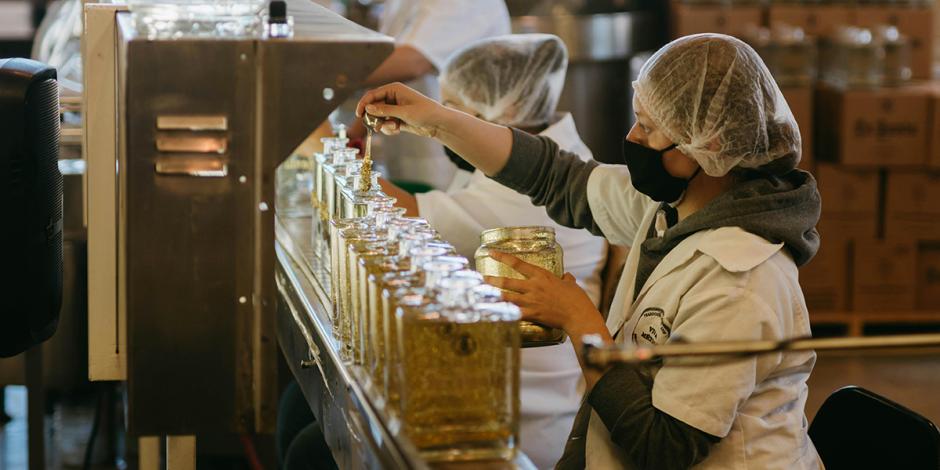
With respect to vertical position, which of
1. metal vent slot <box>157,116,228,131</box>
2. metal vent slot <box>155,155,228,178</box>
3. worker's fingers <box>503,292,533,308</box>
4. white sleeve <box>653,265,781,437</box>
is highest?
metal vent slot <box>157,116,228,131</box>

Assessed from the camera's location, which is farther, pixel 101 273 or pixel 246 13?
pixel 101 273

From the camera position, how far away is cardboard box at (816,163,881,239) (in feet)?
15.2

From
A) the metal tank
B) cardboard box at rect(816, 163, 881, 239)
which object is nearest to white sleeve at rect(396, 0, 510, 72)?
the metal tank

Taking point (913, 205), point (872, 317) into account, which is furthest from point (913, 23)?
point (872, 317)

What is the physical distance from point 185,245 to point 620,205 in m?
0.91

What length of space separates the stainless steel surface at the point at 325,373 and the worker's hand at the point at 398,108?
0.28 metres

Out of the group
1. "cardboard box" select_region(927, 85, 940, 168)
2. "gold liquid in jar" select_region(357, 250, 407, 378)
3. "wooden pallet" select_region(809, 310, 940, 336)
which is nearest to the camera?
"gold liquid in jar" select_region(357, 250, 407, 378)

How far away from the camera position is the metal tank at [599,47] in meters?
5.24

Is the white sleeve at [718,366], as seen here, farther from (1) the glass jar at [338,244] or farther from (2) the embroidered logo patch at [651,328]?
(1) the glass jar at [338,244]

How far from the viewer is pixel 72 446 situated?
3.98 metres

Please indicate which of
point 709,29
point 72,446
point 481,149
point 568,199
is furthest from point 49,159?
point 709,29

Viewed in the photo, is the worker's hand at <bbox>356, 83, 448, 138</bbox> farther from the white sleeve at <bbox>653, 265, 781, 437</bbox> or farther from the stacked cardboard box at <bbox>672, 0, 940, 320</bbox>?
the stacked cardboard box at <bbox>672, 0, 940, 320</bbox>

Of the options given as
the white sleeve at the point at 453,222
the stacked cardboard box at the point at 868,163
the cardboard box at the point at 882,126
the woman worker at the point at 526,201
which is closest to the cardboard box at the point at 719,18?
the stacked cardboard box at the point at 868,163

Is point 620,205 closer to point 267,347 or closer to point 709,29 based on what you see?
point 267,347
